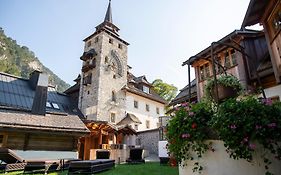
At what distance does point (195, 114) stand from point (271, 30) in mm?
5874

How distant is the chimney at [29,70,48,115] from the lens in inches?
610

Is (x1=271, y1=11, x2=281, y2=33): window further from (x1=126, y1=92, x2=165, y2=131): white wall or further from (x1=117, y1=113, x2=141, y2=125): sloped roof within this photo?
(x1=126, y1=92, x2=165, y2=131): white wall

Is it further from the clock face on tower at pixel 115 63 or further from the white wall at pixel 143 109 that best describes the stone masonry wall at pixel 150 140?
the clock face on tower at pixel 115 63

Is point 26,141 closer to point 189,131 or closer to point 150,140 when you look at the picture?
point 189,131

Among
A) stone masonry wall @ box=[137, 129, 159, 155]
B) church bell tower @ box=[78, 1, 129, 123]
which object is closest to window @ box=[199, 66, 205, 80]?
stone masonry wall @ box=[137, 129, 159, 155]

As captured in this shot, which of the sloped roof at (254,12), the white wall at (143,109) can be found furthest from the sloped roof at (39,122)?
the white wall at (143,109)

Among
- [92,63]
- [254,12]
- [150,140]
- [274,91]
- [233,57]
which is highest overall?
[92,63]

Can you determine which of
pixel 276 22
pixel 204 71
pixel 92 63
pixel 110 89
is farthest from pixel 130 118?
pixel 276 22

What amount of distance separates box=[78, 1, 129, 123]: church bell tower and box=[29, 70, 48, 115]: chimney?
6.88 meters

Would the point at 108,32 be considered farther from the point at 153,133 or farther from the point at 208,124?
the point at 208,124

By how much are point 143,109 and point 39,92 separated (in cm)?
1574

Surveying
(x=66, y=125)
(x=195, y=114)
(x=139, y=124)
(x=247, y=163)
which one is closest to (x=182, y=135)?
(x=195, y=114)

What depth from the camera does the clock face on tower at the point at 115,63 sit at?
28573 millimetres

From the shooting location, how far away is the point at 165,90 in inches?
1575
